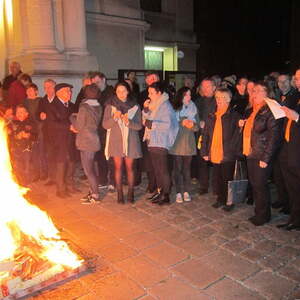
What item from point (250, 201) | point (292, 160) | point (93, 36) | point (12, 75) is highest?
point (93, 36)

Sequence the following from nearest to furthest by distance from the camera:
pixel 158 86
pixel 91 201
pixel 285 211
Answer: pixel 285 211 → pixel 158 86 → pixel 91 201

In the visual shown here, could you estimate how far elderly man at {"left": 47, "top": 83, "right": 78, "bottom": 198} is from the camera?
6.16 m

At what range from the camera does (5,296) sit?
3.29 metres

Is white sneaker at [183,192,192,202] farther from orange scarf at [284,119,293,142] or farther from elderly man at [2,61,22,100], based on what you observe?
elderly man at [2,61,22,100]

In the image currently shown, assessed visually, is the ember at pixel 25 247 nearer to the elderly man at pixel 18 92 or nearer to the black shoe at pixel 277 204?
the black shoe at pixel 277 204

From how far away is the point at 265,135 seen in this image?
186 inches

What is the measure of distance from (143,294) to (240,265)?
47.3 inches

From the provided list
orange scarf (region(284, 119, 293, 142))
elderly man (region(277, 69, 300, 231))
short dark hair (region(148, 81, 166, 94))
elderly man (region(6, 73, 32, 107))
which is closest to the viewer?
elderly man (region(277, 69, 300, 231))

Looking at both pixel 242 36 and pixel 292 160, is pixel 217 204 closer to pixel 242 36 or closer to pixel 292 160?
pixel 292 160

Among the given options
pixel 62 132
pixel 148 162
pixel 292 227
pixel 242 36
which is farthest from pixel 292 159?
pixel 242 36

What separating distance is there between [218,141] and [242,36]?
635 inches

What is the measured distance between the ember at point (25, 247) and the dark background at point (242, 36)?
15115 mm

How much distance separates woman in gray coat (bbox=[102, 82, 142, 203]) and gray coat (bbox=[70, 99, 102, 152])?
0.21 metres

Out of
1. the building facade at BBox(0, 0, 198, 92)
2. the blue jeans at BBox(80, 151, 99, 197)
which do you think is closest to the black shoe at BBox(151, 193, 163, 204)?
the blue jeans at BBox(80, 151, 99, 197)
